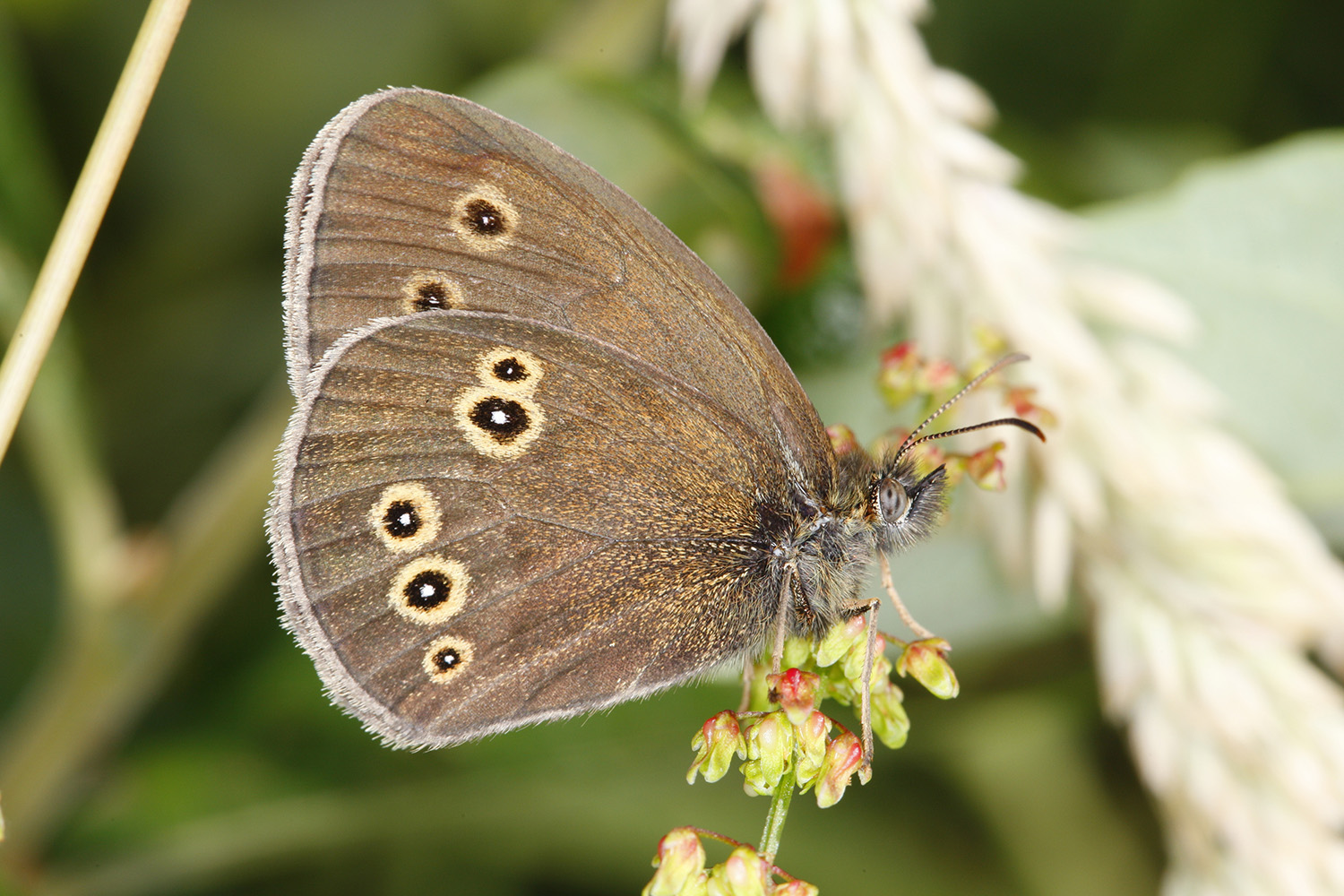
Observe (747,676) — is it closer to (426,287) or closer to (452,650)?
(452,650)

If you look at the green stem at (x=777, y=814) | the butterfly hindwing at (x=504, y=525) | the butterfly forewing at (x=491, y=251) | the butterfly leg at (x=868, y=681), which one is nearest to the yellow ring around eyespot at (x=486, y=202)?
the butterfly forewing at (x=491, y=251)

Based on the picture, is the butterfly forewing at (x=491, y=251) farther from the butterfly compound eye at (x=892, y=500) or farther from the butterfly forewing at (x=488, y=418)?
the butterfly compound eye at (x=892, y=500)

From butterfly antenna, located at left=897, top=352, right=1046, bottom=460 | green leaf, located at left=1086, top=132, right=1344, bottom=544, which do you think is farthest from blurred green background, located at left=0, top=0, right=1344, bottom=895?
butterfly antenna, located at left=897, top=352, right=1046, bottom=460

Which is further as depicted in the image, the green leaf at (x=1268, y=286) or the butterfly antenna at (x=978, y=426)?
the green leaf at (x=1268, y=286)

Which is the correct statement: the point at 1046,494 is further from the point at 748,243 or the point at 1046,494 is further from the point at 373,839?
the point at 373,839

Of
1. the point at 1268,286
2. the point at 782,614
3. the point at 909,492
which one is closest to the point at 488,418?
the point at 782,614

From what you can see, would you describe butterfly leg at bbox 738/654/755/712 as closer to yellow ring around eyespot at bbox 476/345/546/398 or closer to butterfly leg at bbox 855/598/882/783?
butterfly leg at bbox 855/598/882/783
